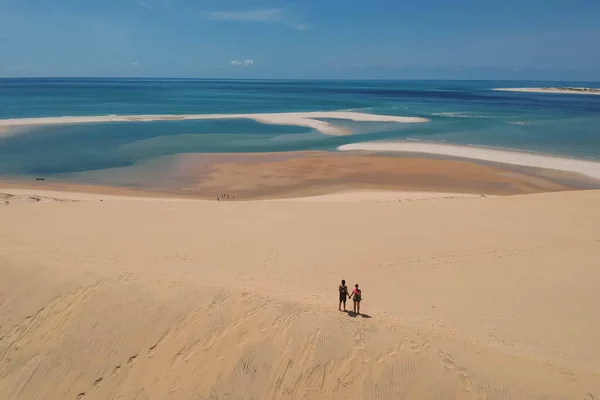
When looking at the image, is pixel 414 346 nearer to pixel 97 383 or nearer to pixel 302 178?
pixel 97 383

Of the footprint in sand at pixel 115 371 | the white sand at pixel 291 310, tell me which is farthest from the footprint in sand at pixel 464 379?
the footprint in sand at pixel 115 371

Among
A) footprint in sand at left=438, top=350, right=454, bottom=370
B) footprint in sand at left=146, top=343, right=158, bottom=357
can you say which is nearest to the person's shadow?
footprint in sand at left=438, top=350, right=454, bottom=370

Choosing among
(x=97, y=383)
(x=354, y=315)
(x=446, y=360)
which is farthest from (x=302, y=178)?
(x=97, y=383)

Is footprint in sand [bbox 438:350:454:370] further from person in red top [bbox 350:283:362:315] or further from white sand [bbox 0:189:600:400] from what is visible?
person in red top [bbox 350:283:362:315]

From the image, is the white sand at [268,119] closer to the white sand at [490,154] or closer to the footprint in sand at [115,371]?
the white sand at [490,154]

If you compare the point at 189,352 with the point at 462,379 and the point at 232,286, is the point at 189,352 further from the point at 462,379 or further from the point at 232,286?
the point at 462,379
